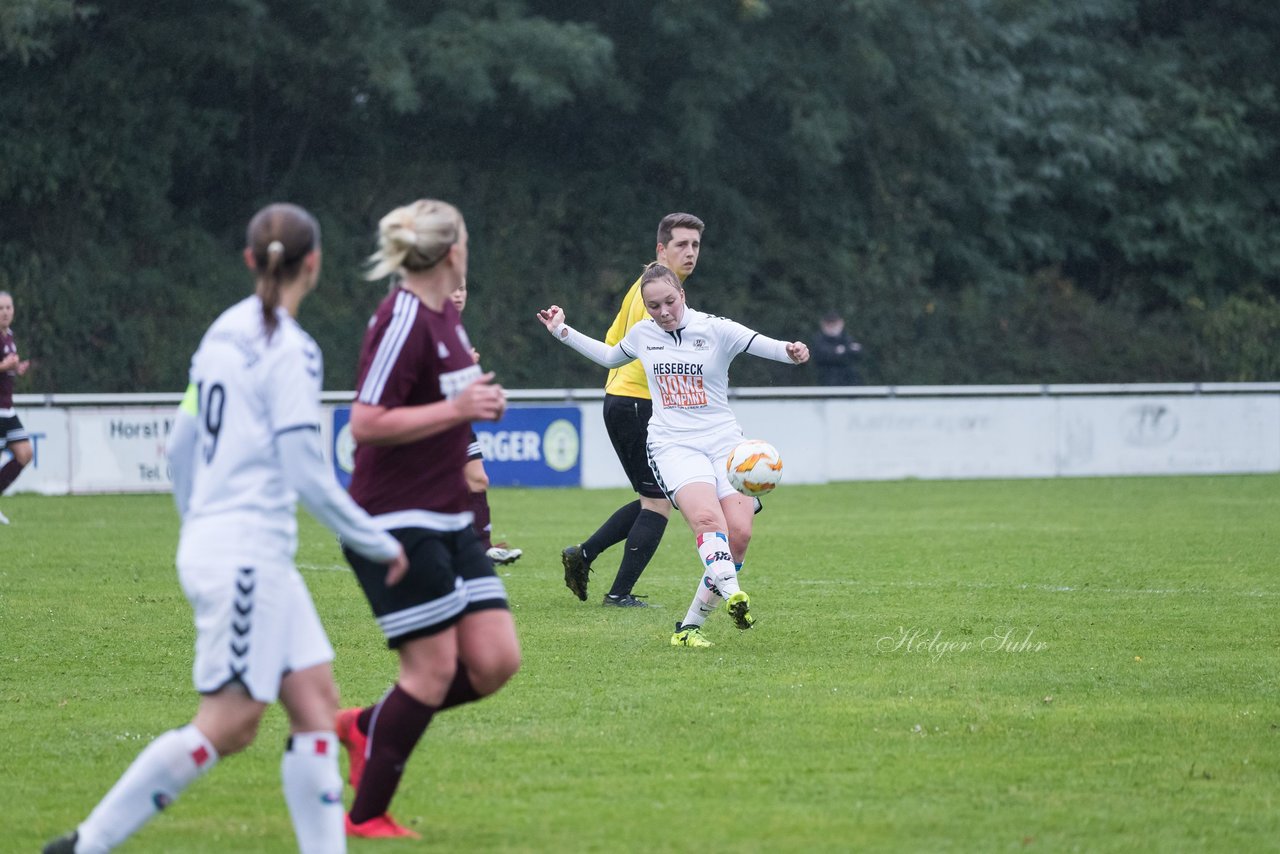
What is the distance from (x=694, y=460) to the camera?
878 cm

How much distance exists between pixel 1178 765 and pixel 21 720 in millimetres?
4333

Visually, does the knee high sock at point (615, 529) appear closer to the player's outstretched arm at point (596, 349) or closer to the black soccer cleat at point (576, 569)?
the black soccer cleat at point (576, 569)

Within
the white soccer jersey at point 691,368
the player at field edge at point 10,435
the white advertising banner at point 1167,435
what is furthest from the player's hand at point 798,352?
the white advertising banner at point 1167,435

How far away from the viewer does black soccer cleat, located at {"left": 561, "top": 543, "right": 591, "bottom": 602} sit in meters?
10.3

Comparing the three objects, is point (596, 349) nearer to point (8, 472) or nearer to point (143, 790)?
point (143, 790)

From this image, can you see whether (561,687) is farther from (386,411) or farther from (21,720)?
(386,411)

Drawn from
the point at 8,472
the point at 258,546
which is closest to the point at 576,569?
the point at 258,546

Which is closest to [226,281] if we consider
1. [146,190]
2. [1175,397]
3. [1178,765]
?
[146,190]

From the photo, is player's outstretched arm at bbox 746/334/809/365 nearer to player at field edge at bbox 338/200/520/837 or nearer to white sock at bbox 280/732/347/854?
player at field edge at bbox 338/200/520/837

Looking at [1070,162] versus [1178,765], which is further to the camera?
[1070,162]

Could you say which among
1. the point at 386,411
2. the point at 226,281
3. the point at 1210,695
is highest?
the point at 226,281

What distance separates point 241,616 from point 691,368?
487 cm

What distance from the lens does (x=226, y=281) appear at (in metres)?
29.1

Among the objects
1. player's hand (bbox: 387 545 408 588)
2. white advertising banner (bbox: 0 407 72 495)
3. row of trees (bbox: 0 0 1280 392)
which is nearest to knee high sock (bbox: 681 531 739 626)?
player's hand (bbox: 387 545 408 588)
